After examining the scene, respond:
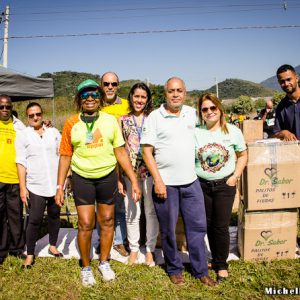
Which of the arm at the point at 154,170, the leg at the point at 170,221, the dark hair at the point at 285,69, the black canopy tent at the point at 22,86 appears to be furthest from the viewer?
the black canopy tent at the point at 22,86

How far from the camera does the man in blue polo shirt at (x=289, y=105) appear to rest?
3.20 m

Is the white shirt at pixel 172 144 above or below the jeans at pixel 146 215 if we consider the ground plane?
above

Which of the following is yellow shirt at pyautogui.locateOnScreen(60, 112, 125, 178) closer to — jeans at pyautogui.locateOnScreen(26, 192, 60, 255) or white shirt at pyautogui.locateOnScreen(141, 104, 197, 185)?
white shirt at pyautogui.locateOnScreen(141, 104, 197, 185)

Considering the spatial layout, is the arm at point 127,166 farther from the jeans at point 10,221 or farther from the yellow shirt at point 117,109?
the jeans at point 10,221

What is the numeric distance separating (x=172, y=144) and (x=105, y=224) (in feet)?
3.48

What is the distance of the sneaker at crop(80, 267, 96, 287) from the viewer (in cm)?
291

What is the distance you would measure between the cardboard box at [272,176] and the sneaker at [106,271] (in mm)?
1527

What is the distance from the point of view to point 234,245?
3605 mm

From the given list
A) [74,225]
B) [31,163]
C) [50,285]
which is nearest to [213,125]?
[31,163]

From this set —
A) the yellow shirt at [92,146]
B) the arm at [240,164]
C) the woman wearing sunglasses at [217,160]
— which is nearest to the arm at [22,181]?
the yellow shirt at [92,146]

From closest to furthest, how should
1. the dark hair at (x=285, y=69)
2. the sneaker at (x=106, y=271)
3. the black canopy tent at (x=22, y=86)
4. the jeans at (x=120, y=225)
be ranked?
the sneaker at (x=106, y=271)
the dark hair at (x=285, y=69)
the jeans at (x=120, y=225)
the black canopy tent at (x=22, y=86)

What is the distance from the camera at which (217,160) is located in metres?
2.71

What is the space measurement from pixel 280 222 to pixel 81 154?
2.15 metres

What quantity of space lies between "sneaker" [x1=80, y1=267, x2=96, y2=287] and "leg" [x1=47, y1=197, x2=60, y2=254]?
740 mm
